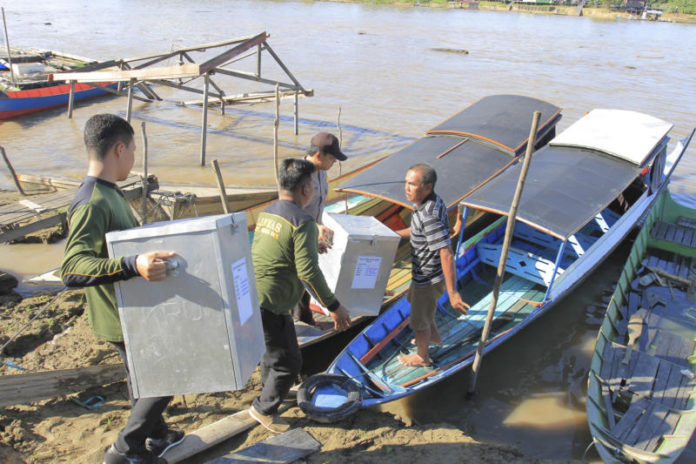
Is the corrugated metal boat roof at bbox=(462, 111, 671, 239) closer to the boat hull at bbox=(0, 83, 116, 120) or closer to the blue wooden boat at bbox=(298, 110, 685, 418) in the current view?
the blue wooden boat at bbox=(298, 110, 685, 418)

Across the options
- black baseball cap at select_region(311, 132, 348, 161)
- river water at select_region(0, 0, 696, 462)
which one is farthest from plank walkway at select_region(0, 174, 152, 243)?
black baseball cap at select_region(311, 132, 348, 161)

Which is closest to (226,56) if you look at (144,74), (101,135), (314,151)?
(144,74)

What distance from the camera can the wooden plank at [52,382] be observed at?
141 inches

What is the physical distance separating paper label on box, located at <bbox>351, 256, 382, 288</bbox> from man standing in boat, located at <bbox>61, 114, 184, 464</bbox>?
1928 mm

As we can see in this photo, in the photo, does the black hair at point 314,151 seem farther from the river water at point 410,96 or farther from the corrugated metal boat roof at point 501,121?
the corrugated metal boat roof at point 501,121

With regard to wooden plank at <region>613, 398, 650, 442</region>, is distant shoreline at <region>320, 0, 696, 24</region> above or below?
above

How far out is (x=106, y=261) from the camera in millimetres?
2234

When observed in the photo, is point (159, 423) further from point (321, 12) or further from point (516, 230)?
point (321, 12)

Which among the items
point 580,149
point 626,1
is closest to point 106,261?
point 580,149

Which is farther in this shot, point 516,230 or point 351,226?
point 516,230

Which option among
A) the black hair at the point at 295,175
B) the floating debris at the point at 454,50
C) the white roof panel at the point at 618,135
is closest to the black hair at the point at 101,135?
the black hair at the point at 295,175

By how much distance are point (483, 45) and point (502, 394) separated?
30.2 m

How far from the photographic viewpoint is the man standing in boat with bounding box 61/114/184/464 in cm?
224

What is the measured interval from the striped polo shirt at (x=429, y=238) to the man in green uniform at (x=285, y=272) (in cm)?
105
